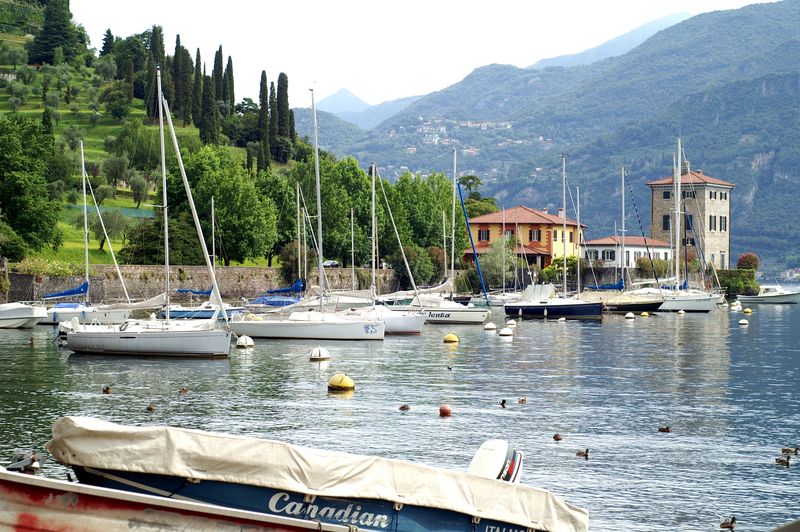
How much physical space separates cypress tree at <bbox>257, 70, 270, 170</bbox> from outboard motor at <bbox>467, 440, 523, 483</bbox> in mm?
126976

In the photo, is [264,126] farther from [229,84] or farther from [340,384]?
[340,384]

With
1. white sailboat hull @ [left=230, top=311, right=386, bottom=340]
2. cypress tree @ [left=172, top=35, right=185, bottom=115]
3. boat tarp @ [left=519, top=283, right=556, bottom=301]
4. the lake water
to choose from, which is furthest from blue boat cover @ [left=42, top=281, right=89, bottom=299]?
cypress tree @ [left=172, top=35, right=185, bottom=115]

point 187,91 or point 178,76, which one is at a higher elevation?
point 178,76

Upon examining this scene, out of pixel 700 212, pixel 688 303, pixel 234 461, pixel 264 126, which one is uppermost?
pixel 264 126

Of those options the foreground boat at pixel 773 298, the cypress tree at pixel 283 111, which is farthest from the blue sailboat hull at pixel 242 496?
the cypress tree at pixel 283 111

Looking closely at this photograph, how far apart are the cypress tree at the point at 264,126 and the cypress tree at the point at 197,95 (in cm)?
872

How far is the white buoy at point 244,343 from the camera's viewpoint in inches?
2135

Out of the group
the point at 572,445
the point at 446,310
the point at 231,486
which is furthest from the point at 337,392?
the point at 446,310

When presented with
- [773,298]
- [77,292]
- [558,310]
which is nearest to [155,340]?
[77,292]

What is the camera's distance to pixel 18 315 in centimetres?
6731

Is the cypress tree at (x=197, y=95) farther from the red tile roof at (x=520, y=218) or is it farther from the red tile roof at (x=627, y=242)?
the red tile roof at (x=627, y=242)

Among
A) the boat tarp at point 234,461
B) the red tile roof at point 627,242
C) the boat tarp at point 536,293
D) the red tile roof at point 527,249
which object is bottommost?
the boat tarp at point 234,461

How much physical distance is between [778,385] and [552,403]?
37.5 ft

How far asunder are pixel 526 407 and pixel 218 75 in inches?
5728
